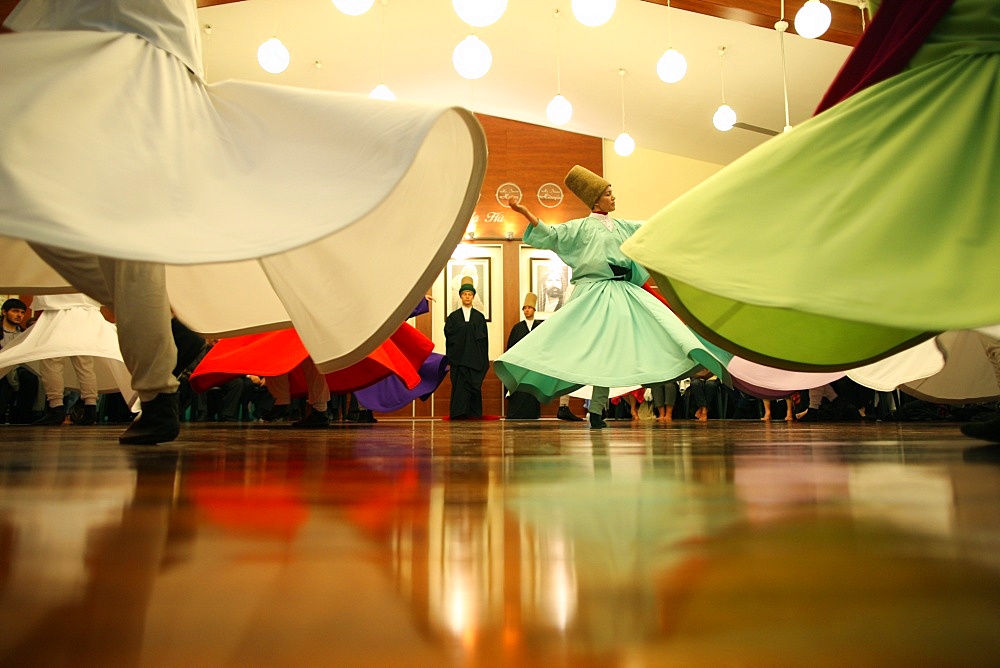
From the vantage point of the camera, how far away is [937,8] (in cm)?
99

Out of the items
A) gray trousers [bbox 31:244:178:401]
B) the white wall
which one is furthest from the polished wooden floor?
the white wall

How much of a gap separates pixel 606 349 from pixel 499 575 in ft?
8.74

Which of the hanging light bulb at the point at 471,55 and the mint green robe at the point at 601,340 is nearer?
the mint green robe at the point at 601,340

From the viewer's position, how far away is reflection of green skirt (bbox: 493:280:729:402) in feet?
9.49

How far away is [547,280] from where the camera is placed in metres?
10.7

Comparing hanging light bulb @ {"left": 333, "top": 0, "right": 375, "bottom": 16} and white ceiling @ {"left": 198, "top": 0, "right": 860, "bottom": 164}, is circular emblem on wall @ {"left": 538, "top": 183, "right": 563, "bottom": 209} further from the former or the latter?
hanging light bulb @ {"left": 333, "top": 0, "right": 375, "bottom": 16}

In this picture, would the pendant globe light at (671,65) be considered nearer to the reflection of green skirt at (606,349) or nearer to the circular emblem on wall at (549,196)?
the reflection of green skirt at (606,349)

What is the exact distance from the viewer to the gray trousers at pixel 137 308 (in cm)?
151

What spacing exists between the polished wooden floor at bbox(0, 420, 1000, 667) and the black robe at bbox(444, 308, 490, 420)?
25.4 feet

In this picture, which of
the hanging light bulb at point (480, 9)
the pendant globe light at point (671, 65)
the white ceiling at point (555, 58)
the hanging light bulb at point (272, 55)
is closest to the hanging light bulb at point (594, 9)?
the hanging light bulb at point (480, 9)

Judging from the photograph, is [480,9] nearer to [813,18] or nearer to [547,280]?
[813,18]

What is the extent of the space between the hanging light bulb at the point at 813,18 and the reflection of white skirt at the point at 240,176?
4.30 meters

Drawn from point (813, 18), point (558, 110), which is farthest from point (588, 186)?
point (558, 110)

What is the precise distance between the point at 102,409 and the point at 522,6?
18.5ft
